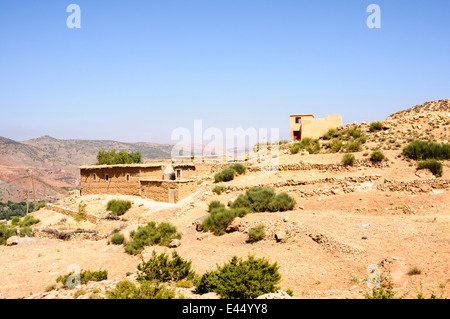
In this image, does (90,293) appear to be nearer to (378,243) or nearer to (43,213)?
(378,243)

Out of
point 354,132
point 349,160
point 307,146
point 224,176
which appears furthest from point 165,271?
point 354,132

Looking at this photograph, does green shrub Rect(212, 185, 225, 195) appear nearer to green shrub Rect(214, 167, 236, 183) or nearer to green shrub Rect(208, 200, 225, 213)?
green shrub Rect(214, 167, 236, 183)

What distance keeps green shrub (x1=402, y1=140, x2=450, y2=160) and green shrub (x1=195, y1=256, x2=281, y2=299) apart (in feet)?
47.9

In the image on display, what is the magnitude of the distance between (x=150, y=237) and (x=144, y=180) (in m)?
8.91

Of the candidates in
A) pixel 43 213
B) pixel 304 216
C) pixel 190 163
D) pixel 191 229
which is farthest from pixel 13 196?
pixel 304 216

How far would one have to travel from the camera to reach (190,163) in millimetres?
23969

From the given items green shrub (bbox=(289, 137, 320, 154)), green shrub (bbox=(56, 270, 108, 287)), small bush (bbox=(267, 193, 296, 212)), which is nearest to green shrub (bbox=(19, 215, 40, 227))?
green shrub (bbox=(56, 270, 108, 287))

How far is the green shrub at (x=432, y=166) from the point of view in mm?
16312

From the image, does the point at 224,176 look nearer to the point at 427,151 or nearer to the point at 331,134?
the point at 331,134

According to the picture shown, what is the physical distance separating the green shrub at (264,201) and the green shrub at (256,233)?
3506 millimetres

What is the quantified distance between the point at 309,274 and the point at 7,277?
32.2 ft

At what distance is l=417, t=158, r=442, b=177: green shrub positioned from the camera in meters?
16.3

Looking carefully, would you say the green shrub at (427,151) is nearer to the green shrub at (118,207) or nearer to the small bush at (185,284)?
the small bush at (185,284)

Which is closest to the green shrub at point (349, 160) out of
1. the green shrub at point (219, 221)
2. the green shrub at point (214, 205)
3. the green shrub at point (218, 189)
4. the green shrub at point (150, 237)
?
the green shrub at point (218, 189)
